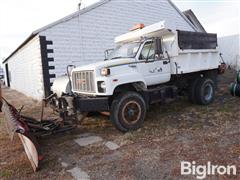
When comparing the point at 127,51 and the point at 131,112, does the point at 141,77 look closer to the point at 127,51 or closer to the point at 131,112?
the point at 131,112

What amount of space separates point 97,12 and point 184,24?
21.1ft

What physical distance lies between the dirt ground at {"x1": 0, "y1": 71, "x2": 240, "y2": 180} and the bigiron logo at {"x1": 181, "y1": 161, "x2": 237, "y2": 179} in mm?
96

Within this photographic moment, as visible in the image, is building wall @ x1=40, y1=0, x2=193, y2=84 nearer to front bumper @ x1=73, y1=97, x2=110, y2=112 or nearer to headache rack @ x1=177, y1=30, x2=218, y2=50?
headache rack @ x1=177, y1=30, x2=218, y2=50

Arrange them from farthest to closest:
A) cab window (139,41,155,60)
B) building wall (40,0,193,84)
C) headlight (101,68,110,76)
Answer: building wall (40,0,193,84) < cab window (139,41,155,60) < headlight (101,68,110,76)

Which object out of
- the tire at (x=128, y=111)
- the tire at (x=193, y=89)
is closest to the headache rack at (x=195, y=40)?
the tire at (x=193, y=89)

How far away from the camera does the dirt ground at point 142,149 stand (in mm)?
3877

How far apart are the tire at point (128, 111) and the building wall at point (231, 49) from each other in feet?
46.9

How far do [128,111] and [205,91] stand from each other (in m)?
3.64

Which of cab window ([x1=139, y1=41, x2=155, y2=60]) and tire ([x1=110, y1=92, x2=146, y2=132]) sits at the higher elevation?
cab window ([x1=139, y1=41, x2=155, y2=60])

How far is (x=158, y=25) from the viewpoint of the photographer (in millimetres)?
6609

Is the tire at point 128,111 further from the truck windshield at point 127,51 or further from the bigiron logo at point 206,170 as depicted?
the bigiron logo at point 206,170

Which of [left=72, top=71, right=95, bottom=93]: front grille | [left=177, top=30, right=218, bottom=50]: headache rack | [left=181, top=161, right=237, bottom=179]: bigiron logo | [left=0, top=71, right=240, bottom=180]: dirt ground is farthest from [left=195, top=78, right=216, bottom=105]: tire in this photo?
[left=181, top=161, right=237, bottom=179]: bigiron logo

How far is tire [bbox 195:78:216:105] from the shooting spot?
7.93m

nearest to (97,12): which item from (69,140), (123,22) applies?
(123,22)
